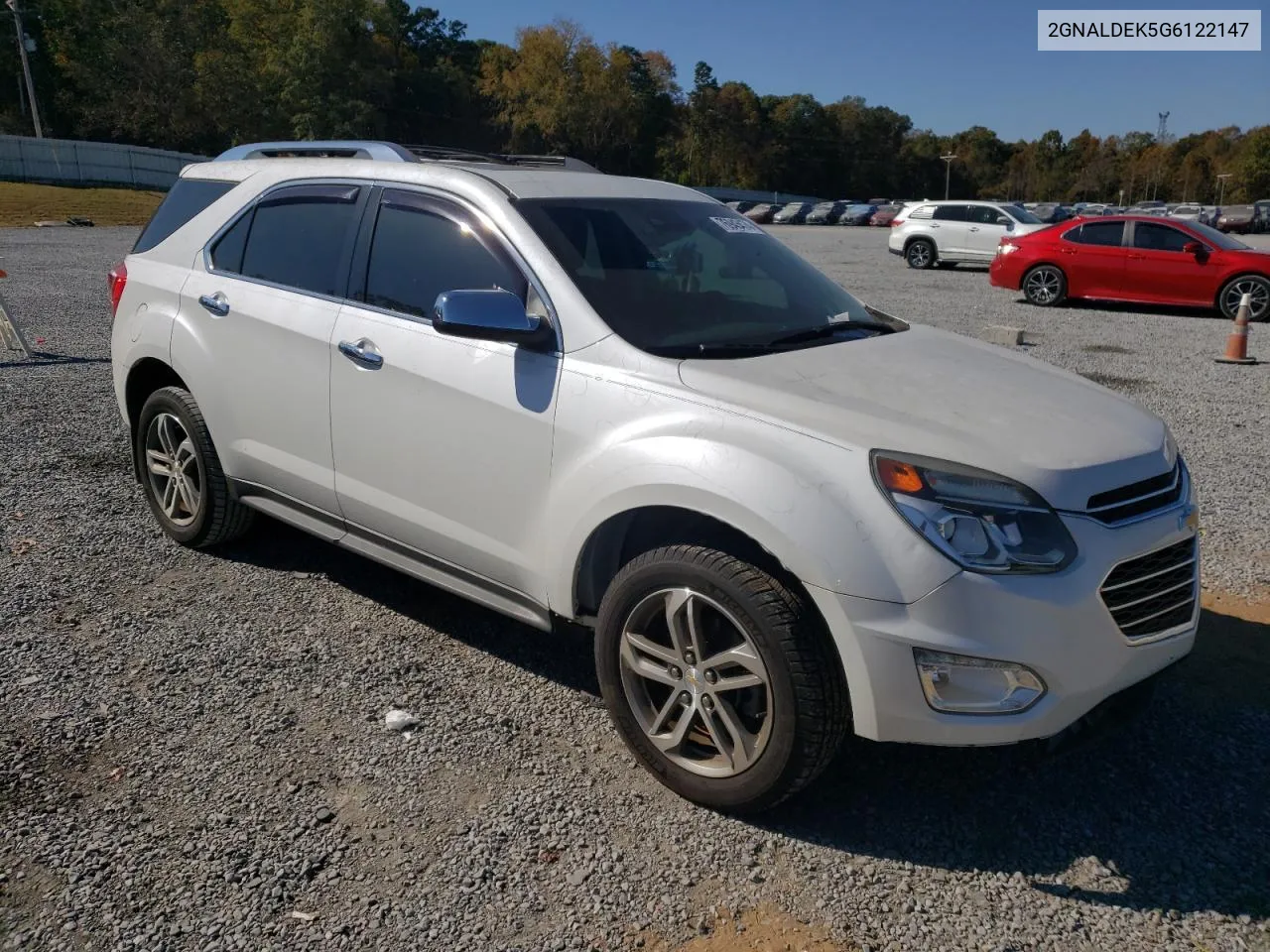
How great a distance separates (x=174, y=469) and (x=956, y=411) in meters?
3.77

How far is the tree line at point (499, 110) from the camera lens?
70750 mm

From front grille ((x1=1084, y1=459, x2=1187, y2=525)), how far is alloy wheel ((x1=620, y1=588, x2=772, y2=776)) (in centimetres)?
103

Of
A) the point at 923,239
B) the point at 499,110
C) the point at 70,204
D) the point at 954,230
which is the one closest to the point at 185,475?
the point at 954,230

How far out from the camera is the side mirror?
3271 millimetres

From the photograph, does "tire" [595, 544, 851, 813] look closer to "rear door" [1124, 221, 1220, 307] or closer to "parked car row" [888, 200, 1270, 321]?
"parked car row" [888, 200, 1270, 321]

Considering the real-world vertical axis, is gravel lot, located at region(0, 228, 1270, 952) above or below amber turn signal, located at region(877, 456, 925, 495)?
below

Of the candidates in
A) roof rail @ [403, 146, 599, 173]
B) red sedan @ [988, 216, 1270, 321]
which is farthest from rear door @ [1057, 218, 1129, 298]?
roof rail @ [403, 146, 599, 173]

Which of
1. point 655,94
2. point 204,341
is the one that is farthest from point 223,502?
point 655,94

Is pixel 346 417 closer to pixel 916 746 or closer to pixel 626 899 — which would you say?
pixel 626 899

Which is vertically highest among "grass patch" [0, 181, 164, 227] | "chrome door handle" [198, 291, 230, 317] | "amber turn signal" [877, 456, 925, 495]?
"grass patch" [0, 181, 164, 227]

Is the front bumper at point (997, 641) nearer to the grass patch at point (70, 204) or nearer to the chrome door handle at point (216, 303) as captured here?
the chrome door handle at point (216, 303)

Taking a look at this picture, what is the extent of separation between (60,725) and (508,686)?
154 centimetres

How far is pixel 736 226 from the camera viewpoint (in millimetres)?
4402

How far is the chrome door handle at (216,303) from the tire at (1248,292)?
48.5 feet
